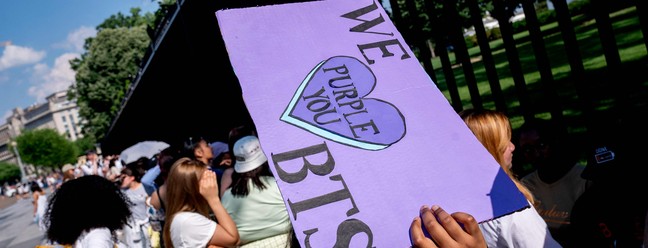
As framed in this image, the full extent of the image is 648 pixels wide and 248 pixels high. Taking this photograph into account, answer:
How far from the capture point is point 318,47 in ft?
5.27

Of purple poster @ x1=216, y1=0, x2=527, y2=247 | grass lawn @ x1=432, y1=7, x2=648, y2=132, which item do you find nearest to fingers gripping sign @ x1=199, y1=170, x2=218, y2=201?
purple poster @ x1=216, y1=0, x2=527, y2=247

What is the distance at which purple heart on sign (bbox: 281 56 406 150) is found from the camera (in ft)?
4.73

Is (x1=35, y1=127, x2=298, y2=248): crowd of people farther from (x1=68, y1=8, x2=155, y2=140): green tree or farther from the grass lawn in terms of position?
(x1=68, y1=8, x2=155, y2=140): green tree

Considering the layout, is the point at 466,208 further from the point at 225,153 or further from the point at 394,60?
the point at 225,153

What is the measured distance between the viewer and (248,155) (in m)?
3.46

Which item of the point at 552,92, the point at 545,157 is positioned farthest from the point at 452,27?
the point at 545,157

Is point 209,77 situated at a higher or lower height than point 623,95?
higher

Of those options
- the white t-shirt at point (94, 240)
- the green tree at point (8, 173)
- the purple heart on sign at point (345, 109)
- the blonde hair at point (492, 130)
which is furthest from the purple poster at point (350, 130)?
the green tree at point (8, 173)

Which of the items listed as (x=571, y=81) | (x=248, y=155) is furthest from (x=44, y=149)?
(x=248, y=155)

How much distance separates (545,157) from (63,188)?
298 cm

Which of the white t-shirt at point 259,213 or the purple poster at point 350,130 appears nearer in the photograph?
the purple poster at point 350,130

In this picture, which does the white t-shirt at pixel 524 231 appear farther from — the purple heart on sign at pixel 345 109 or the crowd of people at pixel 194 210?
the crowd of people at pixel 194 210

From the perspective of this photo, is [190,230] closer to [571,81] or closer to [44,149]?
[571,81]

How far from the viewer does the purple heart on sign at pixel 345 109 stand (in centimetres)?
144
